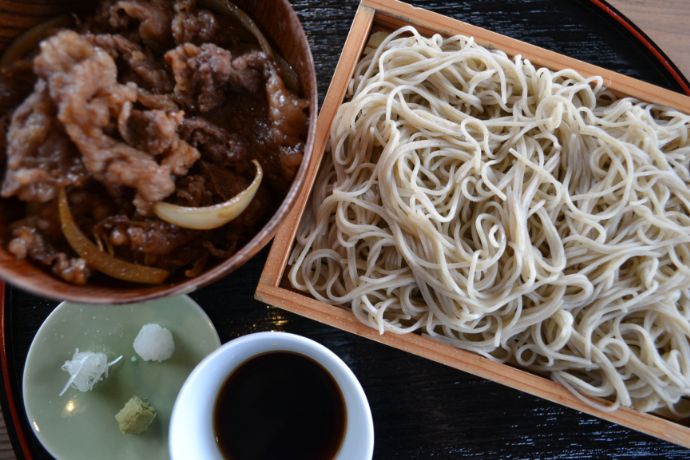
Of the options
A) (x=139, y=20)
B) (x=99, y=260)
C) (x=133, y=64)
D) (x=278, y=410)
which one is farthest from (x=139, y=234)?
(x=278, y=410)

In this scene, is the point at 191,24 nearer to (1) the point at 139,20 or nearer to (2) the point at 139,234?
(1) the point at 139,20

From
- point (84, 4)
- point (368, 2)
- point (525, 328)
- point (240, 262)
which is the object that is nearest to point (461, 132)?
point (368, 2)

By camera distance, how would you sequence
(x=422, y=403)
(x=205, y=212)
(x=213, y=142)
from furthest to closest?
1. (x=422, y=403)
2. (x=213, y=142)
3. (x=205, y=212)

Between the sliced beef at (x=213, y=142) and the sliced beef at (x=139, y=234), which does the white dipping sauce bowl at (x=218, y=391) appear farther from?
the sliced beef at (x=213, y=142)

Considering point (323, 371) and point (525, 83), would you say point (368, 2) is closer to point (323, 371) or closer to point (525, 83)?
point (525, 83)

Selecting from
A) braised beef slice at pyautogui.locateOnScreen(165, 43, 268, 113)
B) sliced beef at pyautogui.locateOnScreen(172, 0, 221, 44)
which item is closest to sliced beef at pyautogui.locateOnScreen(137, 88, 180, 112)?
braised beef slice at pyautogui.locateOnScreen(165, 43, 268, 113)
